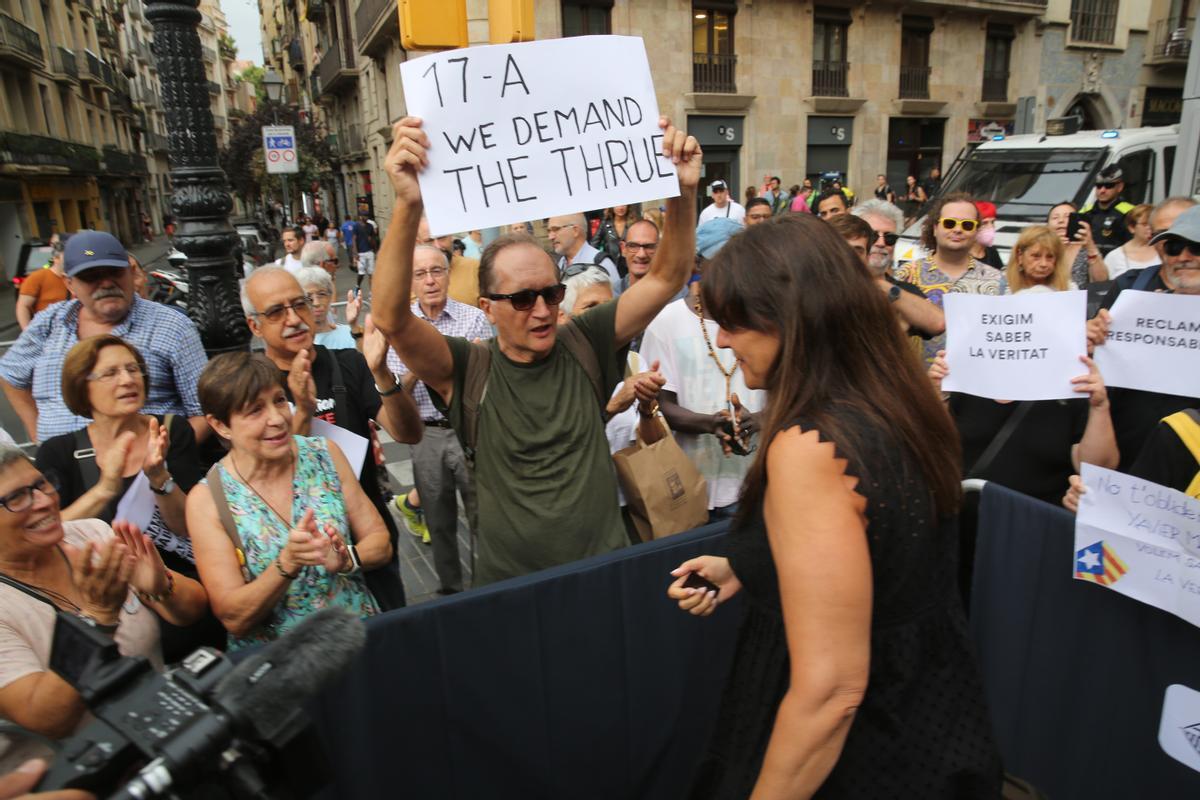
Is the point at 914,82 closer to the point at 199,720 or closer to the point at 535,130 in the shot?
the point at 535,130

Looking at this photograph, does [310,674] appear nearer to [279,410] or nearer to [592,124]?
[279,410]

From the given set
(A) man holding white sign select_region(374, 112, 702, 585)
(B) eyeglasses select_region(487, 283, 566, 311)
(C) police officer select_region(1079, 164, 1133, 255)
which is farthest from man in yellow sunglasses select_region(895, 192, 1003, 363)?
(C) police officer select_region(1079, 164, 1133, 255)

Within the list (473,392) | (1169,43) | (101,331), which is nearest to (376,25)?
(101,331)

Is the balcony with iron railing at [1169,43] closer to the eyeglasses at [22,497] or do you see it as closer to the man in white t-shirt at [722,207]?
the man in white t-shirt at [722,207]

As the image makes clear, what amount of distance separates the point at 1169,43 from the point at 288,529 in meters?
33.6

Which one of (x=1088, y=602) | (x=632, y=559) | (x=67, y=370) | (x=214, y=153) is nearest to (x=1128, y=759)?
(x=1088, y=602)

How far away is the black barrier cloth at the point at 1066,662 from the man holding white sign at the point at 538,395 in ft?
4.66

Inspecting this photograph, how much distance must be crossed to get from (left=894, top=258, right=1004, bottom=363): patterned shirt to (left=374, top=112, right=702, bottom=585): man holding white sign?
220cm

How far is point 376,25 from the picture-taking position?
886 inches

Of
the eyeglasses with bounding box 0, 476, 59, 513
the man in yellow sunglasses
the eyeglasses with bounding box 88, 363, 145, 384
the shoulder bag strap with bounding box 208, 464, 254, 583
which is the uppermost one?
the man in yellow sunglasses

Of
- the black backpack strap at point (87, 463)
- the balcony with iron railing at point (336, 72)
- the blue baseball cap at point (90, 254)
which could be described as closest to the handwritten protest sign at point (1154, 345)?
the black backpack strap at point (87, 463)

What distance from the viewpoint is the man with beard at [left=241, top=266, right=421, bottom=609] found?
279 cm

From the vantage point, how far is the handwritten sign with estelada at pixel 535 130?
2.17 metres

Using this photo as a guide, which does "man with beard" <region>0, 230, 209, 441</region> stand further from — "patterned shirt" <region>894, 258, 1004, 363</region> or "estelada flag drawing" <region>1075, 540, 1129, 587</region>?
"patterned shirt" <region>894, 258, 1004, 363</region>
